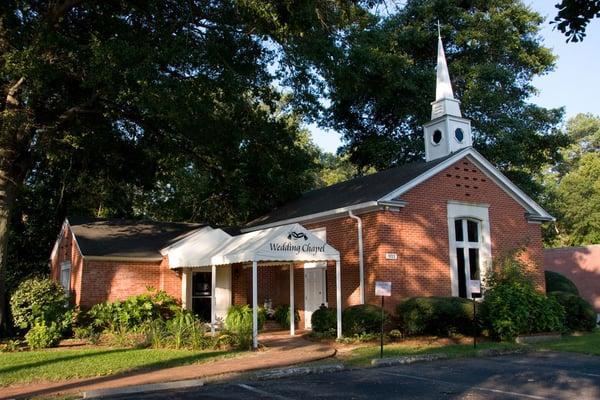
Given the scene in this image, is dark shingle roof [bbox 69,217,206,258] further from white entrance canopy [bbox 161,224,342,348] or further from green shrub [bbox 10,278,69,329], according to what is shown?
white entrance canopy [bbox 161,224,342,348]

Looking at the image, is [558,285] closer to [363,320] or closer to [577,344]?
[577,344]

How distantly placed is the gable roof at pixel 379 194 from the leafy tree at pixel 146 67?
11.4 feet

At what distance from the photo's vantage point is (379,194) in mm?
18500

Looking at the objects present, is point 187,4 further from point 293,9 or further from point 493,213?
point 493,213

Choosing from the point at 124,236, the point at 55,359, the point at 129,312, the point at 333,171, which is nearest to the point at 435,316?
the point at 129,312

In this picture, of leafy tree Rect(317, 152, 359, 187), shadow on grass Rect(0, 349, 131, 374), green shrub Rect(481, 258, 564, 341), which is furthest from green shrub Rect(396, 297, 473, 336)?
leafy tree Rect(317, 152, 359, 187)

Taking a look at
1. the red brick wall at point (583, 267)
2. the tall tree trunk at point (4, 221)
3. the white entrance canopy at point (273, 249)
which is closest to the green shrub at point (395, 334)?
the white entrance canopy at point (273, 249)

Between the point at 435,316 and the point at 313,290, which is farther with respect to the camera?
the point at 313,290

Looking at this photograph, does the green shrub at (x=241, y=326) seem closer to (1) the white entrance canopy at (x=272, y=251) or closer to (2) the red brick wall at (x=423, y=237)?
(1) the white entrance canopy at (x=272, y=251)

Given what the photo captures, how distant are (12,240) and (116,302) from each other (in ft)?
36.3

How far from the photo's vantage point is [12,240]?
2755 centimetres

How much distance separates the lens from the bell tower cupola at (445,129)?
22.5 m

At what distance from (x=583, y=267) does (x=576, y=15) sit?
88.5 feet

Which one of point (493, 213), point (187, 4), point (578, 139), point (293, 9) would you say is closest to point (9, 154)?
point (187, 4)
